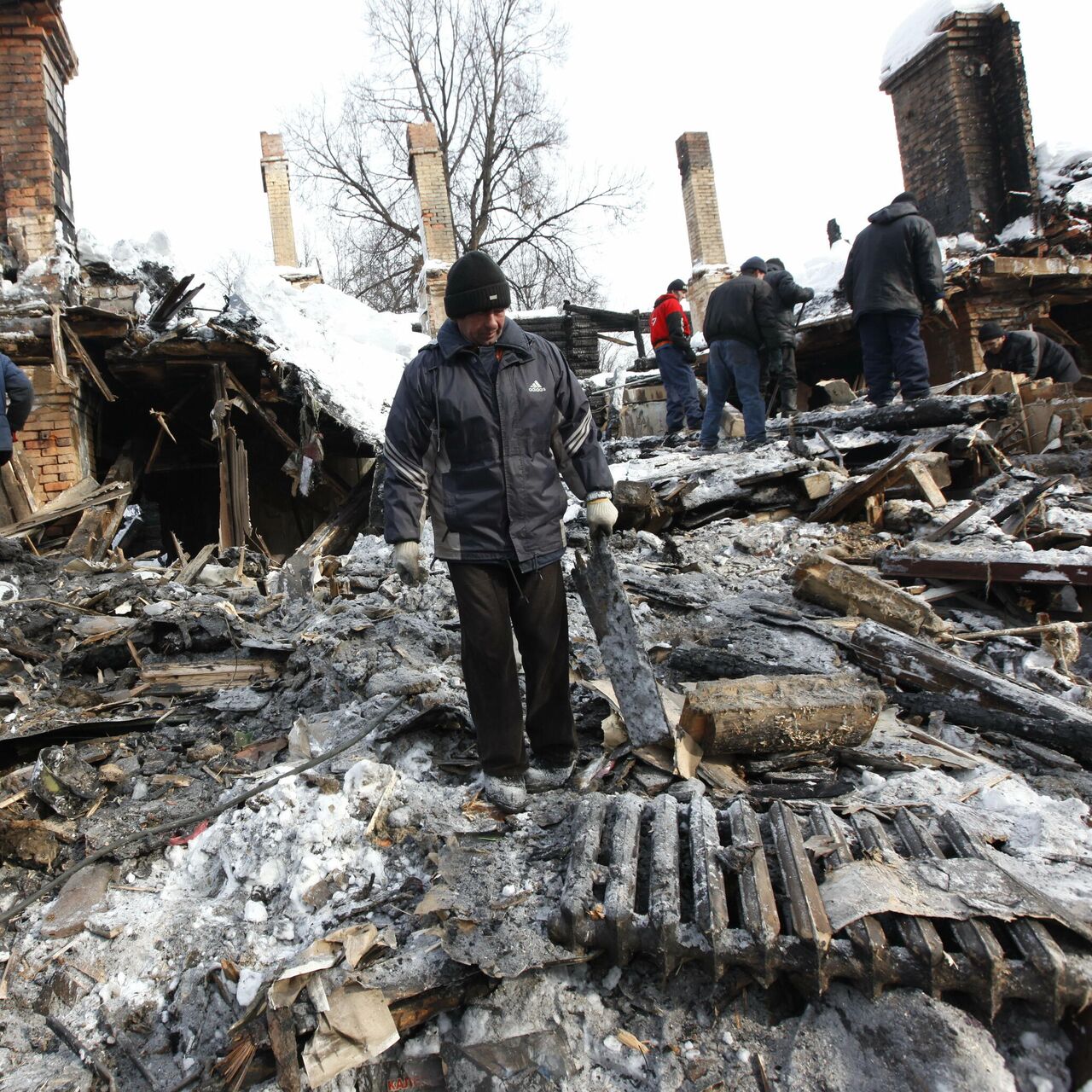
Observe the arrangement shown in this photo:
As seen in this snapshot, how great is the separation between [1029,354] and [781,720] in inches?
319

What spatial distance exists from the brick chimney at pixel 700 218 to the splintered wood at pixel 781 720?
15028 mm

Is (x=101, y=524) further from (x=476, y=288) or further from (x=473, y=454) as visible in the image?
(x=476, y=288)

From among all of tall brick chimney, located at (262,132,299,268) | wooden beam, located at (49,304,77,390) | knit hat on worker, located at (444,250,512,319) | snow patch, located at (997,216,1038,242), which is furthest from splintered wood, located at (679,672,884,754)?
tall brick chimney, located at (262,132,299,268)

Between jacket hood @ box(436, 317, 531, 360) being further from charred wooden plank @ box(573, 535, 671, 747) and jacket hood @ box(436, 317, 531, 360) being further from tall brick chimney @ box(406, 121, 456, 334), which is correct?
tall brick chimney @ box(406, 121, 456, 334)

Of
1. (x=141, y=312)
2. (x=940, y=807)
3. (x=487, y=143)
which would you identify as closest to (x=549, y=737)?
(x=940, y=807)

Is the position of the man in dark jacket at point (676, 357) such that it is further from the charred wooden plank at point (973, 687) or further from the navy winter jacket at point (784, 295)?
the charred wooden plank at point (973, 687)

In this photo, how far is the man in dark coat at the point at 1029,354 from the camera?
348 inches

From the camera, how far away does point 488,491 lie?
2.83 m

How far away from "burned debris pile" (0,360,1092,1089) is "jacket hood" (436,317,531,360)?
2.80 feet

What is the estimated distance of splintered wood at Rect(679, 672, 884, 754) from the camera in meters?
2.83

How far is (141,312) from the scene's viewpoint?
7602 millimetres

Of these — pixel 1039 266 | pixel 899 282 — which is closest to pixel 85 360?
pixel 899 282

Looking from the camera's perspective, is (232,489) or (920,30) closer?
(232,489)

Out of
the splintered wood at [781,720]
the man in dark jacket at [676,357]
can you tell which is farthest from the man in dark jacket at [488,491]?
the man in dark jacket at [676,357]
